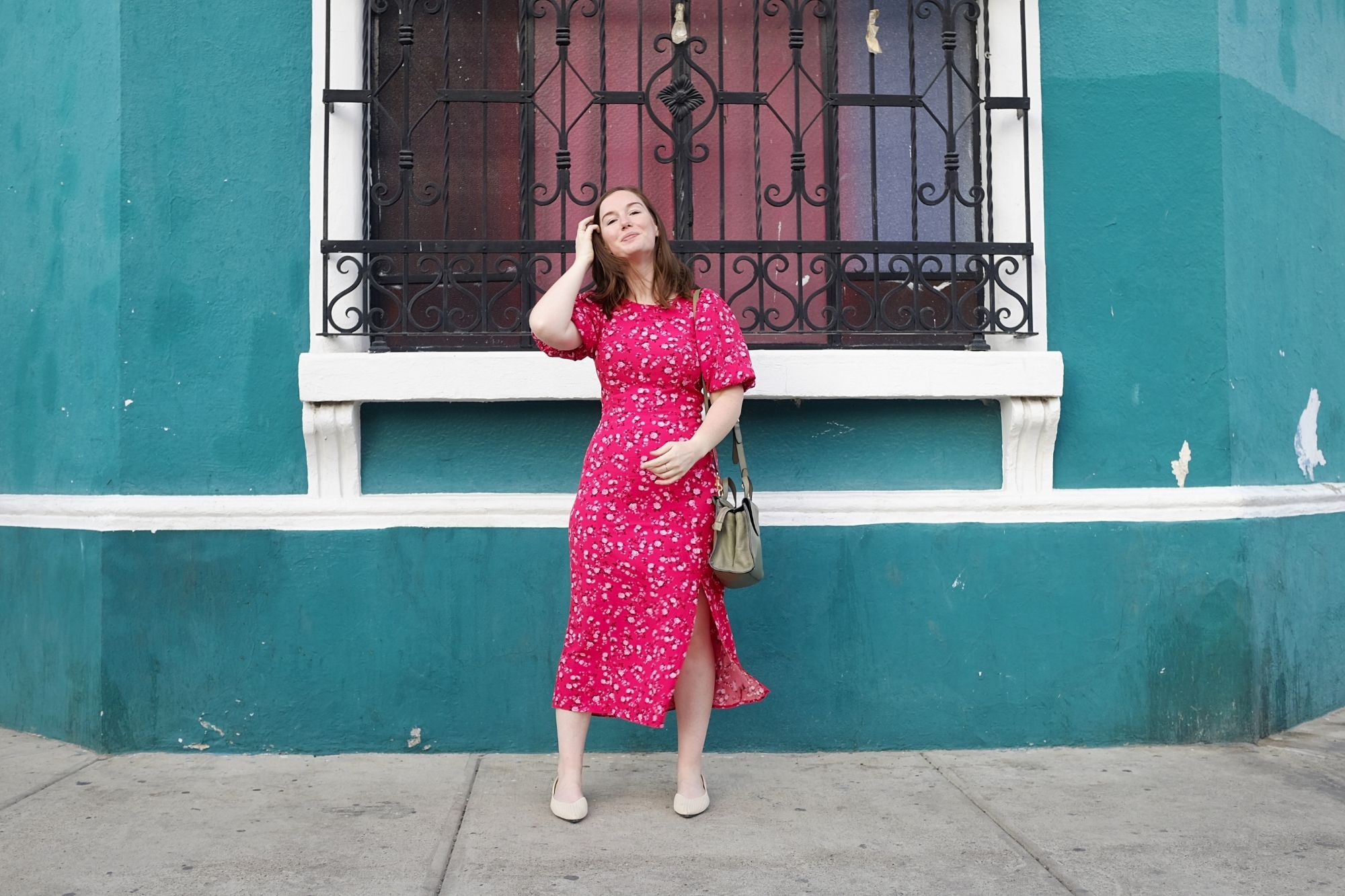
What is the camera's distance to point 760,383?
3.89m

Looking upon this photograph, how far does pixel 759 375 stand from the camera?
3891mm

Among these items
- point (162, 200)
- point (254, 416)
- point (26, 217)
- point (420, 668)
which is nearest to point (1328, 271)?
point (420, 668)

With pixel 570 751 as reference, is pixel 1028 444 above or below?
above

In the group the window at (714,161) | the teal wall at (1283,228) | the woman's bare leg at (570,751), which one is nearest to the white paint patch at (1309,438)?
the teal wall at (1283,228)

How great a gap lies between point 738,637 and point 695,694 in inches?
24.3

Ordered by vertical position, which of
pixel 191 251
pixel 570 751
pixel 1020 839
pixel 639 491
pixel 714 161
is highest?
pixel 714 161

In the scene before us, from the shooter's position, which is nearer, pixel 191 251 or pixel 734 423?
pixel 734 423

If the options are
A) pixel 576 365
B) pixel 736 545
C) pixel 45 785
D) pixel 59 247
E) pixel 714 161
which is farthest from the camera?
pixel 714 161

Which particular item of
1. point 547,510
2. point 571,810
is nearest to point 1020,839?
point 571,810

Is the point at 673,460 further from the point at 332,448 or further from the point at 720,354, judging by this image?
the point at 332,448

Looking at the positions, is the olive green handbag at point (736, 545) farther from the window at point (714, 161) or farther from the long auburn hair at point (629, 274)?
the window at point (714, 161)

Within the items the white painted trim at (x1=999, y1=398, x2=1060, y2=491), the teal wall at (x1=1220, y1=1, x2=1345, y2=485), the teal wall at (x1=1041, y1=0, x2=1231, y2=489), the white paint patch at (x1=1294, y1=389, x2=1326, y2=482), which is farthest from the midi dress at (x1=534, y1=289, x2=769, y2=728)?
the white paint patch at (x1=1294, y1=389, x2=1326, y2=482)

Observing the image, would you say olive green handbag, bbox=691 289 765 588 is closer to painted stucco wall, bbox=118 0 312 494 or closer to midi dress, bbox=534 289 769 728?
midi dress, bbox=534 289 769 728

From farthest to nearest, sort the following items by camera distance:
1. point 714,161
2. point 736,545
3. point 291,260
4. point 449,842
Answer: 1. point 714,161
2. point 291,260
3. point 736,545
4. point 449,842
